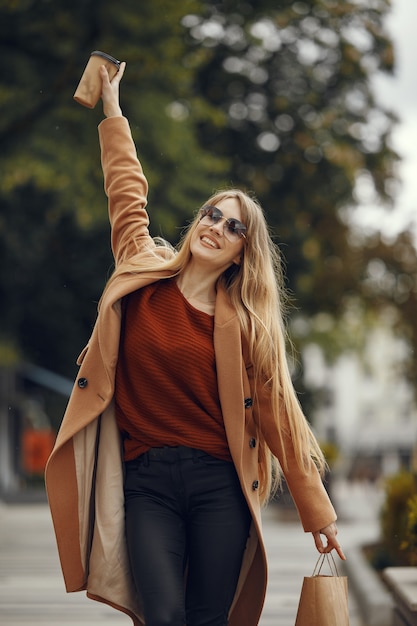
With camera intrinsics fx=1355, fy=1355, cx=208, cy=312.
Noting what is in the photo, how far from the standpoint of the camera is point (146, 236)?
516 centimetres

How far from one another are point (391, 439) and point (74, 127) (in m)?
98.3

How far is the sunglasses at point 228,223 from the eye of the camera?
4.89m

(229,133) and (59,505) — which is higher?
(59,505)

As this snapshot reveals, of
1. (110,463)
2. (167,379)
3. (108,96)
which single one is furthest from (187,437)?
(108,96)

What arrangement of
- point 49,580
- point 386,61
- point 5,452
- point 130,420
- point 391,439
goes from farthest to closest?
point 391,439 → point 5,452 → point 386,61 → point 49,580 → point 130,420

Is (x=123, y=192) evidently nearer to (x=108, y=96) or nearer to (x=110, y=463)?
(x=108, y=96)

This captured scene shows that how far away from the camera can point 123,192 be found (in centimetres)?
522

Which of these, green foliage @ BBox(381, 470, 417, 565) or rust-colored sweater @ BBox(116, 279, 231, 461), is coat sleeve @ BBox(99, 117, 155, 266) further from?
green foliage @ BBox(381, 470, 417, 565)

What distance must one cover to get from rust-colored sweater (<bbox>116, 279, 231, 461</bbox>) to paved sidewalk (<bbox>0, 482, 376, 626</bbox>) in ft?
14.6

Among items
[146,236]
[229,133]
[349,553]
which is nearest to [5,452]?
[229,133]

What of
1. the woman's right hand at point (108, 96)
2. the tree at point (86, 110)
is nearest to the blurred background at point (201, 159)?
the tree at point (86, 110)

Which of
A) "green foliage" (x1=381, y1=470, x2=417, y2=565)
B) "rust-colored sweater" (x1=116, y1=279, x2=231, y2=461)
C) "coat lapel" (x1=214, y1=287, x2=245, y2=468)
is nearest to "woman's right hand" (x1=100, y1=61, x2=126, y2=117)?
"rust-colored sweater" (x1=116, y1=279, x2=231, y2=461)

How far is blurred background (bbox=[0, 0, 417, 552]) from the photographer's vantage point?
15.7 meters

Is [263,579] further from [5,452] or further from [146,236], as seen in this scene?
[5,452]
